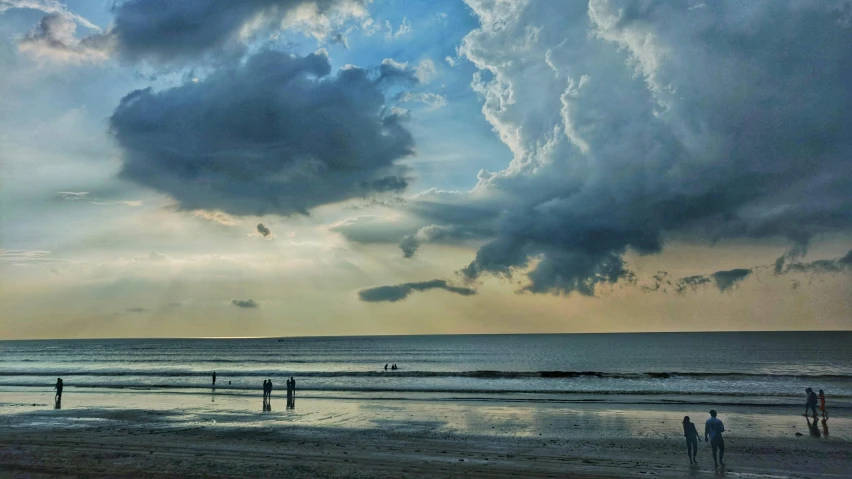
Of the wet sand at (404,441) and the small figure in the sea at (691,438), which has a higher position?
the small figure in the sea at (691,438)

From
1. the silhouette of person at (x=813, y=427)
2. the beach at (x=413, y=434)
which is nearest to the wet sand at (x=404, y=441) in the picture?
the beach at (x=413, y=434)

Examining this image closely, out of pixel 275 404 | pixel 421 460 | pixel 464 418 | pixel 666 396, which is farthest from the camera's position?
pixel 666 396

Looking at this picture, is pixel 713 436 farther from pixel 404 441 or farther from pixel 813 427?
pixel 813 427

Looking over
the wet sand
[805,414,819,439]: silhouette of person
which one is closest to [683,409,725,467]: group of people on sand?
the wet sand

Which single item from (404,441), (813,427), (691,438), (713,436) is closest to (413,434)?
(404,441)

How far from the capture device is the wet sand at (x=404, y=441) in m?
20.9

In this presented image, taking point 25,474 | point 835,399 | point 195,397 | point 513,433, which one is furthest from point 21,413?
point 835,399

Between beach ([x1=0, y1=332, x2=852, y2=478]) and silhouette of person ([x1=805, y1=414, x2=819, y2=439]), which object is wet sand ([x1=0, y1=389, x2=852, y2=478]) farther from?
silhouette of person ([x1=805, y1=414, x2=819, y2=439])

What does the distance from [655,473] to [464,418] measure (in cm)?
1532

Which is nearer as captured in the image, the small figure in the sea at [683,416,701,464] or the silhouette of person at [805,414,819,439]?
the small figure in the sea at [683,416,701,464]

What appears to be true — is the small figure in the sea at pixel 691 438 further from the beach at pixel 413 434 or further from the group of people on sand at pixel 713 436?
the beach at pixel 413 434

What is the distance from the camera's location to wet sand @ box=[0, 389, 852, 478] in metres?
20.9

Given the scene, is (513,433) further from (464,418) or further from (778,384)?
(778,384)

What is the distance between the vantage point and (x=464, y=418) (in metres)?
34.4
